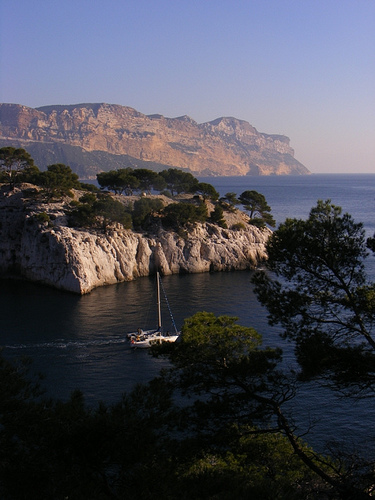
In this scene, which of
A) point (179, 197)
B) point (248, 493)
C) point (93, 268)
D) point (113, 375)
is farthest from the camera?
point (179, 197)

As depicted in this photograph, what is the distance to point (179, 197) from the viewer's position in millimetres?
77000

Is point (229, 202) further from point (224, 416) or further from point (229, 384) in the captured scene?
point (229, 384)

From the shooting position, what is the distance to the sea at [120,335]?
78.8 feet

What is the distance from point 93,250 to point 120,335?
1907cm

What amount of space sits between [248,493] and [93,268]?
140ft

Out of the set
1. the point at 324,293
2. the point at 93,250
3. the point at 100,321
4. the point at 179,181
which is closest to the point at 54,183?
the point at 93,250

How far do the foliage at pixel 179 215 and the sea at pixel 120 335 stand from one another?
8158 millimetres

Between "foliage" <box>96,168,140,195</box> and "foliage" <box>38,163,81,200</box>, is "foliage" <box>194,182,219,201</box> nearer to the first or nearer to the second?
"foliage" <box>96,168,140,195</box>

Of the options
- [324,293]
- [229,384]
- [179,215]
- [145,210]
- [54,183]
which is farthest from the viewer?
[145,210]

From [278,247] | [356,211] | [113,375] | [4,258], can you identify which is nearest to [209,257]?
[4,258]

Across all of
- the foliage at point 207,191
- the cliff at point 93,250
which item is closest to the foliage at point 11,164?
the cliff at point 93,250

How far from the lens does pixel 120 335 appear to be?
1423 inches

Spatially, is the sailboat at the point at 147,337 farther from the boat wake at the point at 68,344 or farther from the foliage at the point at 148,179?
the foliage at the point at 148,179

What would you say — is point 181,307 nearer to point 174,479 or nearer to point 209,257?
point 209,257
